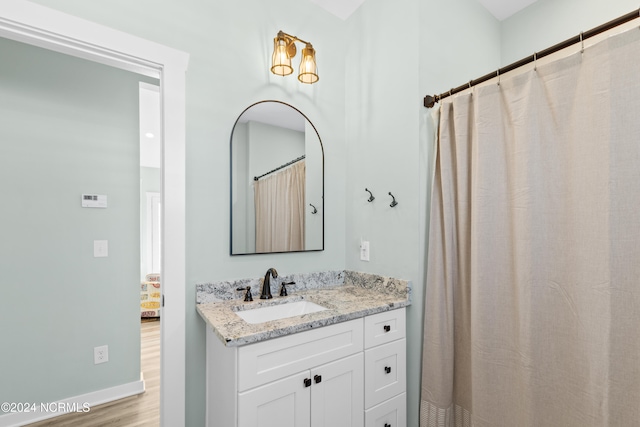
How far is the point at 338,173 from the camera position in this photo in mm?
2062

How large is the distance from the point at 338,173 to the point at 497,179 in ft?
3.19

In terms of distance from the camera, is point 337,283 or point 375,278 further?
point 337,283

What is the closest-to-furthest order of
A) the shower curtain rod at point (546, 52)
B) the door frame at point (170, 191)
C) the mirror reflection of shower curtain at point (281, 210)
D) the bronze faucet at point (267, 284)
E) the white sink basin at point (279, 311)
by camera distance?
1. the shower curtain rod at point (546, 52)
2. the door frame at point (170, 191)
3. the white sink basin at point (279, 311)
4. the bronze faucet at point (267, 284)
5. the mirror reflection of shower curtain at point (281, 210)

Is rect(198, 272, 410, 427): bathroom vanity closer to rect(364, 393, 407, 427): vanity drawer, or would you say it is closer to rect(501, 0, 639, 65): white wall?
rect(364, 393, 407, 427): vanity drawer

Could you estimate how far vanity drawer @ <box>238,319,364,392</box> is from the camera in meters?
1.12

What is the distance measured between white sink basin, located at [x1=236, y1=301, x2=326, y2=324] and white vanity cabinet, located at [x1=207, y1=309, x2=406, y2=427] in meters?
0.20

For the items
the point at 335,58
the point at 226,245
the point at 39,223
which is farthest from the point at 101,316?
the point at 335,58

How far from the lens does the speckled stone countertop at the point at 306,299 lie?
1173 mm

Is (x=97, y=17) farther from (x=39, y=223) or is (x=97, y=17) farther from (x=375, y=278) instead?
(x=375, y=278)

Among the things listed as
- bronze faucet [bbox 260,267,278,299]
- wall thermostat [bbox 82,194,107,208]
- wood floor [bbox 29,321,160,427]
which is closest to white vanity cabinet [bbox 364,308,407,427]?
bronze faucet [bbox 260,267,278,299]

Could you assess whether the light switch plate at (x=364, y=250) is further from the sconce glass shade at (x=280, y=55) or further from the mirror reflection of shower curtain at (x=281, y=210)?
the sconce glass shade at (x=280, y=55)

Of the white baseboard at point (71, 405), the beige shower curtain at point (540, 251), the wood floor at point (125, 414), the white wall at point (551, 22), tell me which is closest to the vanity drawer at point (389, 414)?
the beige shower curtain at point (540, 251)

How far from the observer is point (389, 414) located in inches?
59.9

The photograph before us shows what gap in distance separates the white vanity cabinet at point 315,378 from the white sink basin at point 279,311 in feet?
0.66
